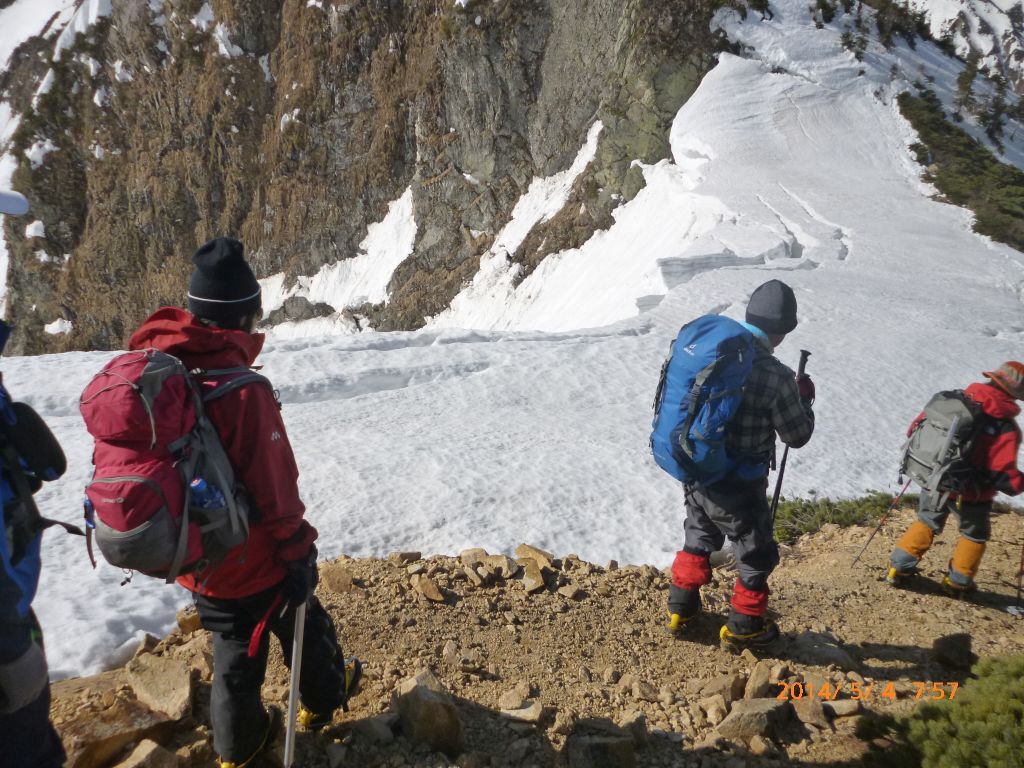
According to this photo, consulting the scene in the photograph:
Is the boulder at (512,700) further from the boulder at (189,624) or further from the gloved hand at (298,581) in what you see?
the boulder at (189,624)

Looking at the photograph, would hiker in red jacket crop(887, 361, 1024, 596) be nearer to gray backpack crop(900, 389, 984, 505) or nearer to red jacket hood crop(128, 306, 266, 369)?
gray backpack crop(900, 389, 984, 505)

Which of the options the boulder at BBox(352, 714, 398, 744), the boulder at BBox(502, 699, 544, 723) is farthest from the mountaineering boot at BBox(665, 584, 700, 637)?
the boulder at BBox(352, 714, 398, 744)

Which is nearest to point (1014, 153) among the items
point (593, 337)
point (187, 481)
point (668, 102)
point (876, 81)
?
point (876, 81)

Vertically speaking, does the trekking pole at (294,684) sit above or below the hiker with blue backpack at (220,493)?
below

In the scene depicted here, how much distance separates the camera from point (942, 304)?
1102 cm

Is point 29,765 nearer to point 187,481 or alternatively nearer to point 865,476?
point 187,481

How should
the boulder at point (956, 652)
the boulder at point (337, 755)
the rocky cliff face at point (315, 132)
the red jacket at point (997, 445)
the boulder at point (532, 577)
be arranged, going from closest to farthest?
the boulder at point (337, 755)
the boulder at point (956, 652)
the red jacket at point (997, 445)
the boulder at point (532, 577)
the rocky cliff face at point (315, 132)

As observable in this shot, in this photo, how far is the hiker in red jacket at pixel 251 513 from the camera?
2.10m

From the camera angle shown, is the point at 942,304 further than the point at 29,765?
Yes

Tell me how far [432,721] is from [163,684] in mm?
1103

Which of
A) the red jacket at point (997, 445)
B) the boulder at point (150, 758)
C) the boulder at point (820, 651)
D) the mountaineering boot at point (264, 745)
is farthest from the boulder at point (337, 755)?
the red jacket at point (997, 445)

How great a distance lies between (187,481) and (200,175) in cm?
4446
